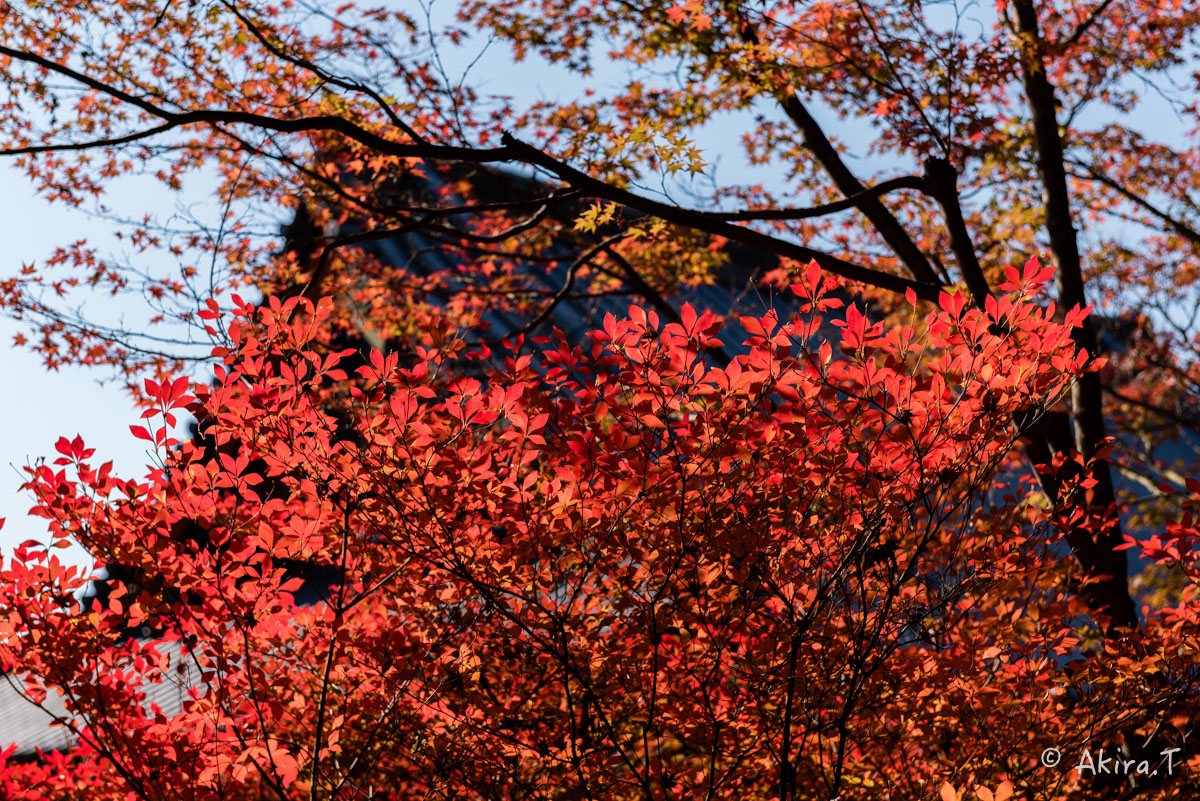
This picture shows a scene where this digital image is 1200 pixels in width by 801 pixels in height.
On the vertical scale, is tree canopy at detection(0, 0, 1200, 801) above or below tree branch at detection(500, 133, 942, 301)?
below

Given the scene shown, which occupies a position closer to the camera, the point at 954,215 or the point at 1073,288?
the point at 954,215

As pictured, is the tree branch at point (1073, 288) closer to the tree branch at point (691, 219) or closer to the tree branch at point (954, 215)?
the tree branch at point (954, 215)

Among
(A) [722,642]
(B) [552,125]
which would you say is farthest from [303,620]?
(B) [552,125]

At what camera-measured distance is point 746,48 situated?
6.26m

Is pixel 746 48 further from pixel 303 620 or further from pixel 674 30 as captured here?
pixel 303 620

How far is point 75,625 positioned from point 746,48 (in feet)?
20.0

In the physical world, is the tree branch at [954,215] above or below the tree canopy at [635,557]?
above

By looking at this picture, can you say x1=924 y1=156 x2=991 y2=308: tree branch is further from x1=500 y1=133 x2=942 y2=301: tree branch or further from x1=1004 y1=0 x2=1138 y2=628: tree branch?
x1=1004 y1=0 x2=1138 y2=628: tree branch

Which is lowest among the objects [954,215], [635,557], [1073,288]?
[635,557]

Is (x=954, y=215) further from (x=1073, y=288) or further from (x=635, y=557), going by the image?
(x=635, y=557)

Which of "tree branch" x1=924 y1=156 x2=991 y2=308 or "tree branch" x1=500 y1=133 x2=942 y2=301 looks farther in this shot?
"tree branch" x1=924 y1=156 x2=991 y2=308

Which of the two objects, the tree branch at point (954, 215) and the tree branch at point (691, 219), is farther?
the tree branch at point (954, 215)

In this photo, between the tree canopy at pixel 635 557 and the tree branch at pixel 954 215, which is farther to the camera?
the tree branch at pixel 954 215

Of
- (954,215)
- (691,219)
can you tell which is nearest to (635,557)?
(691,219)
